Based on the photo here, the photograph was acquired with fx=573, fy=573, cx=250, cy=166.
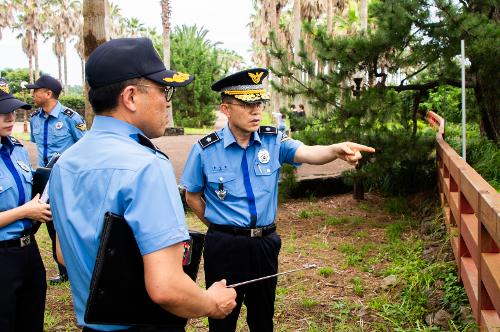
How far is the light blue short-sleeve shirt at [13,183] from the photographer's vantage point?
3119 millimetres

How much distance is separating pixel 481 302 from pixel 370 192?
6.27 metres

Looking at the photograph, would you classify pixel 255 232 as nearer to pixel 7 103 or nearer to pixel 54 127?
pixel 7 103

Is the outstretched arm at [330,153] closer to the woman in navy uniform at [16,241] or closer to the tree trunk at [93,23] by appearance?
the woman in navy uniform at [16,241]

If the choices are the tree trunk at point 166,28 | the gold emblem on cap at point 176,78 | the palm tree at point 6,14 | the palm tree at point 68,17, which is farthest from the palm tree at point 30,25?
the gold emblem on cap at point 176,78

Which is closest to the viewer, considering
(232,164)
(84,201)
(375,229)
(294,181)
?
(84,201)

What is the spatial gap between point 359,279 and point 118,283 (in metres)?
4.05

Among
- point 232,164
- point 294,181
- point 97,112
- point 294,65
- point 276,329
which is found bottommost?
point 276,329

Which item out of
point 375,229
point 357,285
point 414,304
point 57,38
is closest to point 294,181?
point 375,229

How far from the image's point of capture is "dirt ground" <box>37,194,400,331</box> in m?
4.57

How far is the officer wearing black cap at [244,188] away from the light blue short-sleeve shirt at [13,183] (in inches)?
38.0

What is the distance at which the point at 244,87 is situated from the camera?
355 centimetres

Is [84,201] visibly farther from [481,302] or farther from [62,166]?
[481,302]

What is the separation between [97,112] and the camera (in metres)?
1.84

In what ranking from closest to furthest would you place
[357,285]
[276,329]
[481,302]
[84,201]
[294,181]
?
[84,201] → [481,302] → [276,329] → [357,285] → [294,181]
